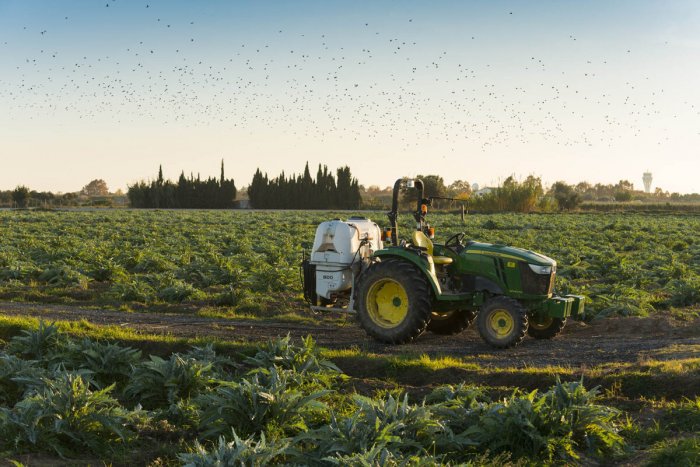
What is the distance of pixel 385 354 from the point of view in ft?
32.8

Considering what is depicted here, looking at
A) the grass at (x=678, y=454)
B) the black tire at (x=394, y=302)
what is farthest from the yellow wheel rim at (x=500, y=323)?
the grass at (x=678, y=454)

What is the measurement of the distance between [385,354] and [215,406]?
367 centimetres

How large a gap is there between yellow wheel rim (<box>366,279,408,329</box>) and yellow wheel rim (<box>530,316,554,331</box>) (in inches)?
93.2

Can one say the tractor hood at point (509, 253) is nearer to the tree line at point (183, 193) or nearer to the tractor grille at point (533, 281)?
the tractor grille at point (533, 281)

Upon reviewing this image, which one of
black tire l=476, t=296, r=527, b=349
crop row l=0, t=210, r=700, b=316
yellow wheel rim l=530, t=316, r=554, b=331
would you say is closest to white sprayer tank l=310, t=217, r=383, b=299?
black tire l=476, t=296, r=527, b=349

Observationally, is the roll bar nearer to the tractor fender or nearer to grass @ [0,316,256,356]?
the tractor fender

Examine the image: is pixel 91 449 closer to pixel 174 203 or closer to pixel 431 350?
pixel 431 350

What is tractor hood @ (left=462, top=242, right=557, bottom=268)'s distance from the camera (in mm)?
10305

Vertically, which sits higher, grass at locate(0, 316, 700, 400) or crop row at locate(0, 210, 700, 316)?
crop row at locate(0, 210, 700, 316)

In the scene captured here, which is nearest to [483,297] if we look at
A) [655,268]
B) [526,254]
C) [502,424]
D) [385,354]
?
[526,254]

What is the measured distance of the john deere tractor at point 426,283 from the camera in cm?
1028

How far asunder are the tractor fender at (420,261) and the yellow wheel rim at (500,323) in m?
0.95

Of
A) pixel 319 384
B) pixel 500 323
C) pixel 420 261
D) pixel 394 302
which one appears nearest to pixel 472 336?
pixel 500 323

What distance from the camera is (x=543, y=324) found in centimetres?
1126
